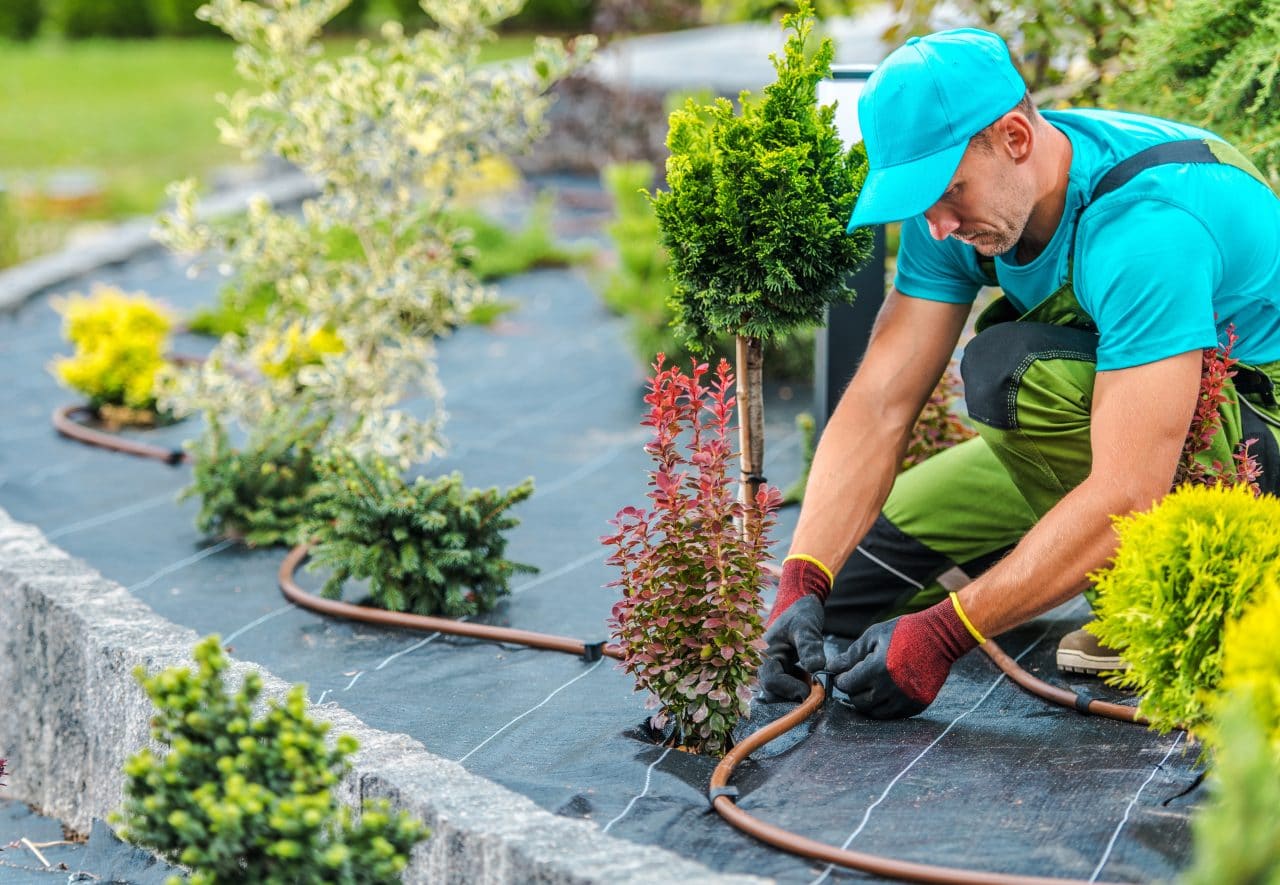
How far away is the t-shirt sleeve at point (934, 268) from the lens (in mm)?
2875

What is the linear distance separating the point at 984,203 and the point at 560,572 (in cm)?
153

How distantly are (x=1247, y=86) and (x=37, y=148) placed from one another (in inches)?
415

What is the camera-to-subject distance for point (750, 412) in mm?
2979

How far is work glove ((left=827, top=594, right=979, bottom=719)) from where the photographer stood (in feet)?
8.31

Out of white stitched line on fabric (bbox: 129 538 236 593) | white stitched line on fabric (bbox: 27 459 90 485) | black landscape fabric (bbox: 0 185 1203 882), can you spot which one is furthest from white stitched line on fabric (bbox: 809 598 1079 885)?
white stitched line on fabric (bbox: 27 459 90 485)

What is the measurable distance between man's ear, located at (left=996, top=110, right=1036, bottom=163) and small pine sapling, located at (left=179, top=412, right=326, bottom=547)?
203cm

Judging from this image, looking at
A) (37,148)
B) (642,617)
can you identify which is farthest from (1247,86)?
(37,148)

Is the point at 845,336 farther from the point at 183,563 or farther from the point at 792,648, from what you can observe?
the point at 183,563

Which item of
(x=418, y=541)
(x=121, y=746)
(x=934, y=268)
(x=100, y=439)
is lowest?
A: (x=121, y=746)

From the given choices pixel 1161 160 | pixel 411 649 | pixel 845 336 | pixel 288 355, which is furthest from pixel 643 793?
pixel 288 355

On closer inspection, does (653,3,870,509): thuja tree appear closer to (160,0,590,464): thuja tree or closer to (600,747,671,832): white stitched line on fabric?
(600,747,671,832): white stitched line on fabric

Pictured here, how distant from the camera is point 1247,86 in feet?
11.3

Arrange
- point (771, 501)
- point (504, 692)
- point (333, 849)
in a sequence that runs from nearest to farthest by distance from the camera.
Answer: point (333, 849), point (771, 501), point (504, 692)

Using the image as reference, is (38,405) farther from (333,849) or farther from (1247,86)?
(1247,86)
